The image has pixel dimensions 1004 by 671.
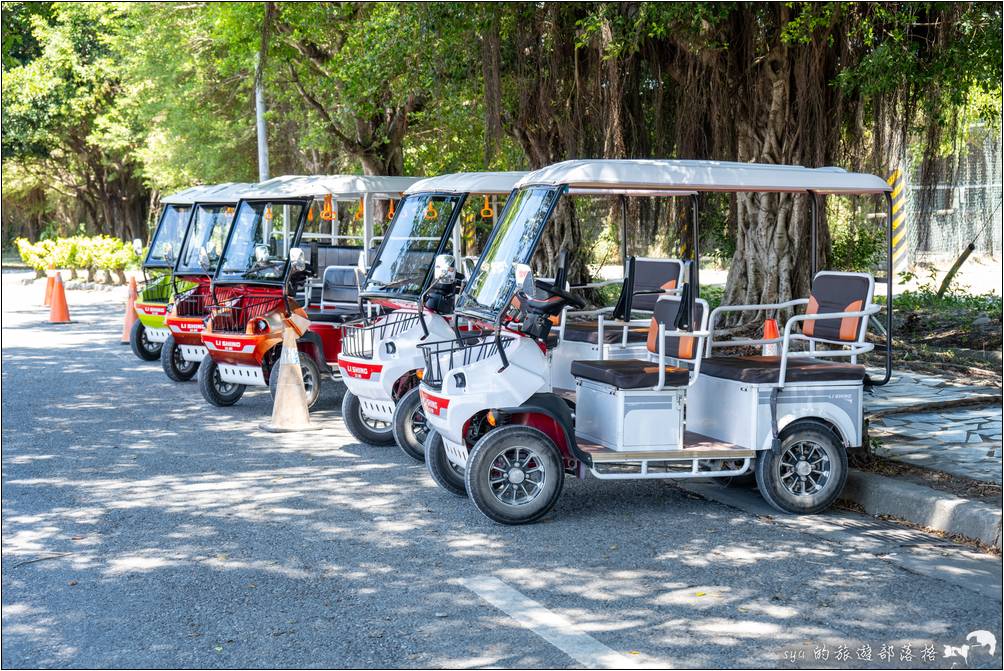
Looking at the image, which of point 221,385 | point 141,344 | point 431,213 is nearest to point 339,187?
point 431,213

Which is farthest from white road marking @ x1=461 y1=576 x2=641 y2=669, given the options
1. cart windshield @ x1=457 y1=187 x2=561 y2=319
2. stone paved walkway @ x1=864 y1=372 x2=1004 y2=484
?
stone paved walkway @ x1=864 y1=372 x2=1004 y2=484

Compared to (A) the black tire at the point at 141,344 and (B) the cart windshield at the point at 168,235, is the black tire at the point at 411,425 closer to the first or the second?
(A) the black tire at the point at 141,344

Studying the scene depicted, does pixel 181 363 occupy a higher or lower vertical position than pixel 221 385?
higher

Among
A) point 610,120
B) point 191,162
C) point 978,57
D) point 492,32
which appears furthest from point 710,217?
point 191,162

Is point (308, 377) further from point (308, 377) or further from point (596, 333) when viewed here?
point (596, 333)

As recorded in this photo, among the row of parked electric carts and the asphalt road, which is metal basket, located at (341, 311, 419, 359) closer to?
the row of parked electric carts

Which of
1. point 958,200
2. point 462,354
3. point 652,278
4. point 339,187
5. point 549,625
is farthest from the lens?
point 958,200

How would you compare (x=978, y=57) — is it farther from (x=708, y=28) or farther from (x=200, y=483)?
(x=200, y=483)

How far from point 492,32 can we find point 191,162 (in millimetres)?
16716

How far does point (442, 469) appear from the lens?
764 cm

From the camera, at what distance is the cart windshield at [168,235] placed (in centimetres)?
1573

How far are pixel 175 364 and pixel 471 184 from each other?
186 inches

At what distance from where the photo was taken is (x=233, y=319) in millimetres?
11484

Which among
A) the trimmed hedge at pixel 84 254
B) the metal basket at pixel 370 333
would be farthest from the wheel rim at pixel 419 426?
the trimmed hedge at pixel 84 254
